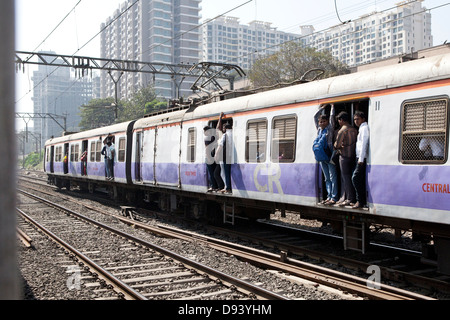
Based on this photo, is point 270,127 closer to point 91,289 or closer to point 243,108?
point 243,108

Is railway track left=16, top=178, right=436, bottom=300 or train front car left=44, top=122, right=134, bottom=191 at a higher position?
train front car left=44, top=122, right=134, bottom=191

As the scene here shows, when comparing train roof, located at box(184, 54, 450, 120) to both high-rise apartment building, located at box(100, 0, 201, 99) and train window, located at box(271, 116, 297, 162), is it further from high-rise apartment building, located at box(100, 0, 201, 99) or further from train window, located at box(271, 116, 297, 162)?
high-rise apartment building, located at box(100, 0, 201, 99)

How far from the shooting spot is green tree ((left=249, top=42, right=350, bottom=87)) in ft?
141

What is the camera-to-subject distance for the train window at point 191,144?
1288 cm

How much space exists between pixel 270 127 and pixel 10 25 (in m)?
7.79

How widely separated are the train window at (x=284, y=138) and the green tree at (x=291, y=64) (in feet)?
110

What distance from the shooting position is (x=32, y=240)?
37.5ft

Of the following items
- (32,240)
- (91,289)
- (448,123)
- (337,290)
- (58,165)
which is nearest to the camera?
(448,123)

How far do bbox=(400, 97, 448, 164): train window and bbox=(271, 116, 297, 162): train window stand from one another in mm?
2555

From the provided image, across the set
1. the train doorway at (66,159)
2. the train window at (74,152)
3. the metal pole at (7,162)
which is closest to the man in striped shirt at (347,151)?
the metal pole at (7,162)

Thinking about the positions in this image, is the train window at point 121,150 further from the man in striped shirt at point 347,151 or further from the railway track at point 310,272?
the man in striped shirt at point 347,151

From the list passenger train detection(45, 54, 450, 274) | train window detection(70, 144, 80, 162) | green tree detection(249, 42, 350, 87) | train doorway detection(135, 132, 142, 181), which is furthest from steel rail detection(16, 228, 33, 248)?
green tree detection(249, 42, 350, 87)

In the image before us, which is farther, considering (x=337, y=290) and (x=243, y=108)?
(x=243, y=108)

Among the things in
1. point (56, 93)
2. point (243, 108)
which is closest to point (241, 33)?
point (56, 93)
